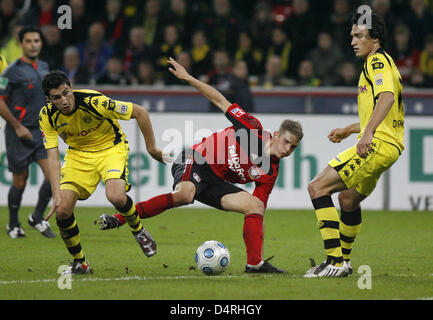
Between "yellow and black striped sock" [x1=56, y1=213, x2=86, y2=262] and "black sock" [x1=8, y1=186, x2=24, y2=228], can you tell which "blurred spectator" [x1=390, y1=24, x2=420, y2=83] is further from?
"yellow and black striped sock" [x1=56, y1=213, x2=86, y2=262]

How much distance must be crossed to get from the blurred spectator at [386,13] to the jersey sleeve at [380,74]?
8.67m

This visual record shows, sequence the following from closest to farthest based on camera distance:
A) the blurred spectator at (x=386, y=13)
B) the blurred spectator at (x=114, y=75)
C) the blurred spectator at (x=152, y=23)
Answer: the blurred spectator at (x=114, y=75) → the blurred spectator at (x=386, y=13) → the blurred spectator at (x=152, y=23)

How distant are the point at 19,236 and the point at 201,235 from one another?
2078 mm

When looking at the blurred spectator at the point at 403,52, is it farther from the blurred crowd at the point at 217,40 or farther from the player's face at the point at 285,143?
the player's face at the point at 285,143

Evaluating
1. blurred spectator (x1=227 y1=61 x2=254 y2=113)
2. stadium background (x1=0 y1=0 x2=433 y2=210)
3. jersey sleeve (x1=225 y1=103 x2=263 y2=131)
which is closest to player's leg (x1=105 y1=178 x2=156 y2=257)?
jersey sleeve (x1=225 y1=103 x2=263 y2=131)

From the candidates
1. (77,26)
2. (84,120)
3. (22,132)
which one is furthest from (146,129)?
(77,26)

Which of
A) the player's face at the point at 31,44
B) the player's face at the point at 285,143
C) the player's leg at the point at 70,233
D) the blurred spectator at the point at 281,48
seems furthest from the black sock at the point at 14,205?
the blurred spectator at the point at 281,48

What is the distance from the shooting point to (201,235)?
32.6 feet

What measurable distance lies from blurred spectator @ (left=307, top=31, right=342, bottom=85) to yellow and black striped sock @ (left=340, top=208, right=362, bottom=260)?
7980 mm

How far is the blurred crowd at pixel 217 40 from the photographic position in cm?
1466

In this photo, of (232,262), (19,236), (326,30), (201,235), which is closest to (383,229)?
(201,235)

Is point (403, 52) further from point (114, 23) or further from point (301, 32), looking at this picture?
point (114, 23)

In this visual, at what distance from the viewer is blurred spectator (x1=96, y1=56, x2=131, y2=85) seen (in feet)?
46.6

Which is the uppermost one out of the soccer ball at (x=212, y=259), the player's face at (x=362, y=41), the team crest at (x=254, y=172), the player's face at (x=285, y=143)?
the player's face at (x=362, y=41)
